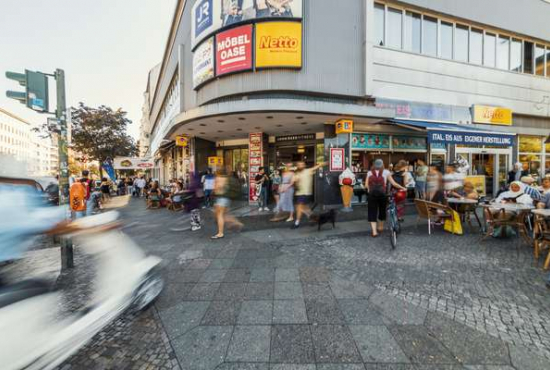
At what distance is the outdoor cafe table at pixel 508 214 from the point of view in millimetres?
5086

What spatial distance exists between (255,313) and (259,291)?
507mm

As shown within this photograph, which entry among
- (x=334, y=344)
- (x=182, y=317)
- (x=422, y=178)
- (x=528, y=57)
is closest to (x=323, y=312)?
(x=334, y=344)

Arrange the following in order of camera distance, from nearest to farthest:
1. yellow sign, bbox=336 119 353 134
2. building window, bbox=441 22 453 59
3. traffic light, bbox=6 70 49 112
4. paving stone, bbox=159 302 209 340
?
paving stone, bbox=159 302 209 340 < traffic light, bbox=6 70 49 112 < yellow sign, bbox=336 119 353 134 < building window, bbox=441 22 453 59

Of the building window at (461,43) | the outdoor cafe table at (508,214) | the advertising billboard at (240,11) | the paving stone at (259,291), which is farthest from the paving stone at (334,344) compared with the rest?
the building window at (461,43)

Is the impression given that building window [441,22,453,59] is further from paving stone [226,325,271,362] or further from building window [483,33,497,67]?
paving stone [226,325,271,362]

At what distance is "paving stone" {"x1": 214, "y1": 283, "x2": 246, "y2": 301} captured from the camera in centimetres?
316

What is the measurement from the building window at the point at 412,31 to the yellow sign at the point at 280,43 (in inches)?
214

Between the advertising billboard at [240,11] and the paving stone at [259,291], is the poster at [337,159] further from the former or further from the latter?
the paving stone at [259,291]

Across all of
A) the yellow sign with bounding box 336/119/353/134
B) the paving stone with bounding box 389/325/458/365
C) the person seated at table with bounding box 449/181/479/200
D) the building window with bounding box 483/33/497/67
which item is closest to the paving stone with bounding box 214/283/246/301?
the paving stone with bounding box 389/325/458/365

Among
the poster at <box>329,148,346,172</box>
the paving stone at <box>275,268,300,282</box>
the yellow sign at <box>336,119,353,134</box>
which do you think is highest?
the yellow sign at <box>336,119,353,134</box>

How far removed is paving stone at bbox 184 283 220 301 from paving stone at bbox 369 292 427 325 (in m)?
2.14

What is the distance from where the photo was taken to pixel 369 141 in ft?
35.2

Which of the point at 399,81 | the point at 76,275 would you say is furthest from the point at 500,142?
the point at 76,275

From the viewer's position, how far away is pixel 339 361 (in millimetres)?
2080
